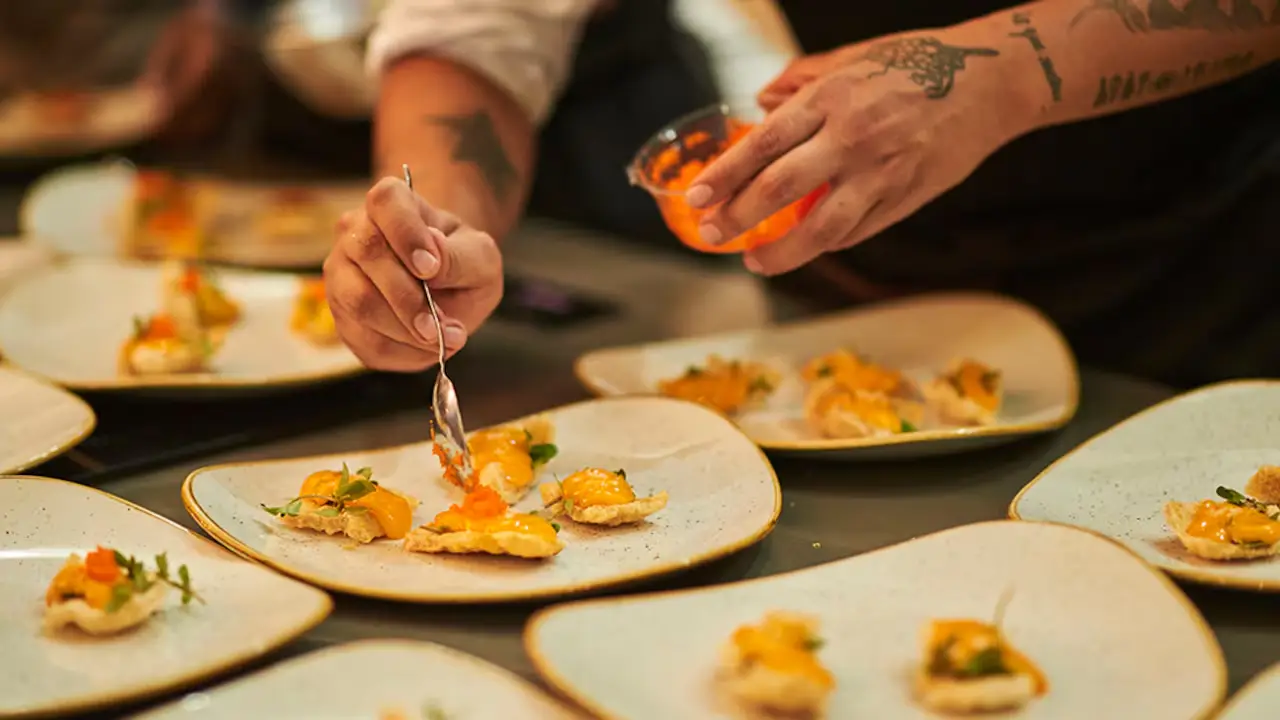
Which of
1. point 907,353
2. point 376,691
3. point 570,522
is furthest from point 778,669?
point 907,353

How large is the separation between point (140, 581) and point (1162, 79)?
4.96ft

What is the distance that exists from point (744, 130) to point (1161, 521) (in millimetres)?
785

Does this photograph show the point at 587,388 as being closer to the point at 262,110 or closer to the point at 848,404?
the point at 848,404

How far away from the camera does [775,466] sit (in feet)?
5.59

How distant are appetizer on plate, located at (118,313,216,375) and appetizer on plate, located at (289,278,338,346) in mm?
170

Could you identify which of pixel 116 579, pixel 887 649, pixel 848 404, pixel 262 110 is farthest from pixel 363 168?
pixel 887 649

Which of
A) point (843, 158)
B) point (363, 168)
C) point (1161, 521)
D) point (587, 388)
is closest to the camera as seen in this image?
point (1161, 521)

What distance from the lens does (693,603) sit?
1.23 meters

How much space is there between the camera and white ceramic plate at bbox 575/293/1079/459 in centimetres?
182

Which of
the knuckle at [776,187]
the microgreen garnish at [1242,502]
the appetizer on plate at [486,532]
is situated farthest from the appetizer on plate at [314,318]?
the microgreen garnish at [1242,502]

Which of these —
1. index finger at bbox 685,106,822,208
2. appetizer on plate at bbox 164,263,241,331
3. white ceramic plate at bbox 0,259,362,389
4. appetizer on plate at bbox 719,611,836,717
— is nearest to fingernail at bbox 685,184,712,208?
index finger at bbox 685,106,822,208

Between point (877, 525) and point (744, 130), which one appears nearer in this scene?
point (877, 525)

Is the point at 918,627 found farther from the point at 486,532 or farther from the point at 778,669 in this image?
the point at 486,532

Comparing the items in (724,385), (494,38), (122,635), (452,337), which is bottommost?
(724,385)
